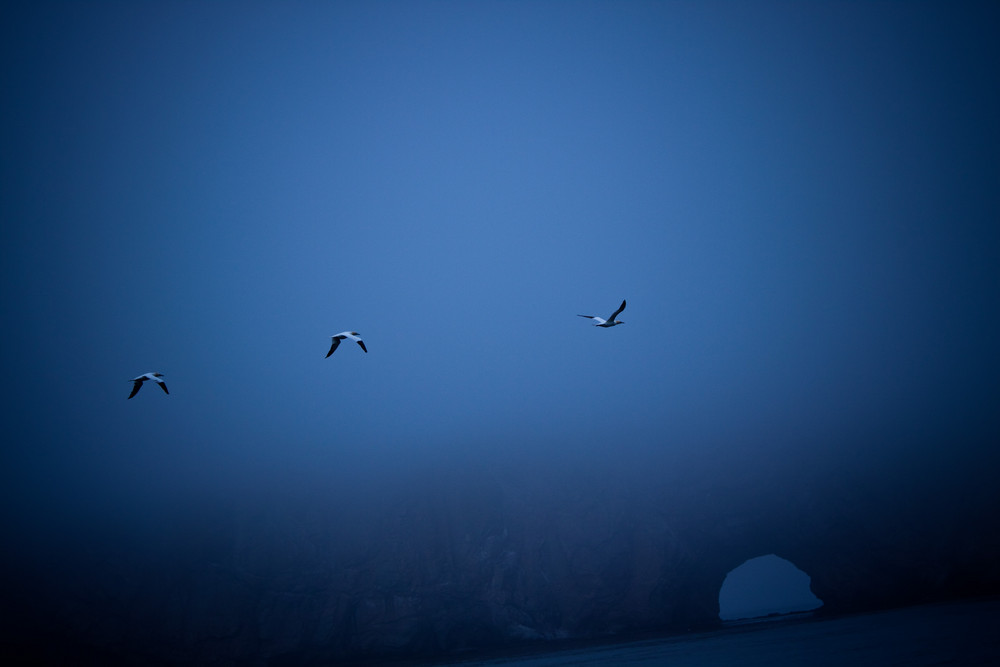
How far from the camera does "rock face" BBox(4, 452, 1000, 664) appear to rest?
32.1m

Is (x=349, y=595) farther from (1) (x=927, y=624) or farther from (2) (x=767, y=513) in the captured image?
(1) (x=927, y=624)

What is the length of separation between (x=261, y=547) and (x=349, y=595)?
6943 millimetres

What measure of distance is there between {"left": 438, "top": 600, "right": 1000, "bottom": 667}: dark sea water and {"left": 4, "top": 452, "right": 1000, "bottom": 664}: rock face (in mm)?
3288

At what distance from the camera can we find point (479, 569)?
35188 millimetres

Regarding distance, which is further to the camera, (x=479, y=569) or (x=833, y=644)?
(x=479, y=569)

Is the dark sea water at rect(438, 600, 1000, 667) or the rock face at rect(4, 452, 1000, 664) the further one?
the rock face at rect(4, 452, 1000, 664)

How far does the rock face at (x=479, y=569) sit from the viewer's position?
3209 cm

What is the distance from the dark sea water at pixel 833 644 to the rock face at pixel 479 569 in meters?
3.29

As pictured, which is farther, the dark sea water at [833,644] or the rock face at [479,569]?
the rock face at [479,569]

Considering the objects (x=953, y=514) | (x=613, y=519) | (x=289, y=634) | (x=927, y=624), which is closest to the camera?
(x=927, y=624)

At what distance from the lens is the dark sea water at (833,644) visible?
74.6 feet

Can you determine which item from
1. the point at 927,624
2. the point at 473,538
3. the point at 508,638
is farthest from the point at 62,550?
the point at 927,624

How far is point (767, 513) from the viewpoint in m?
38.2

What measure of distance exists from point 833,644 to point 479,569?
19985 mm
